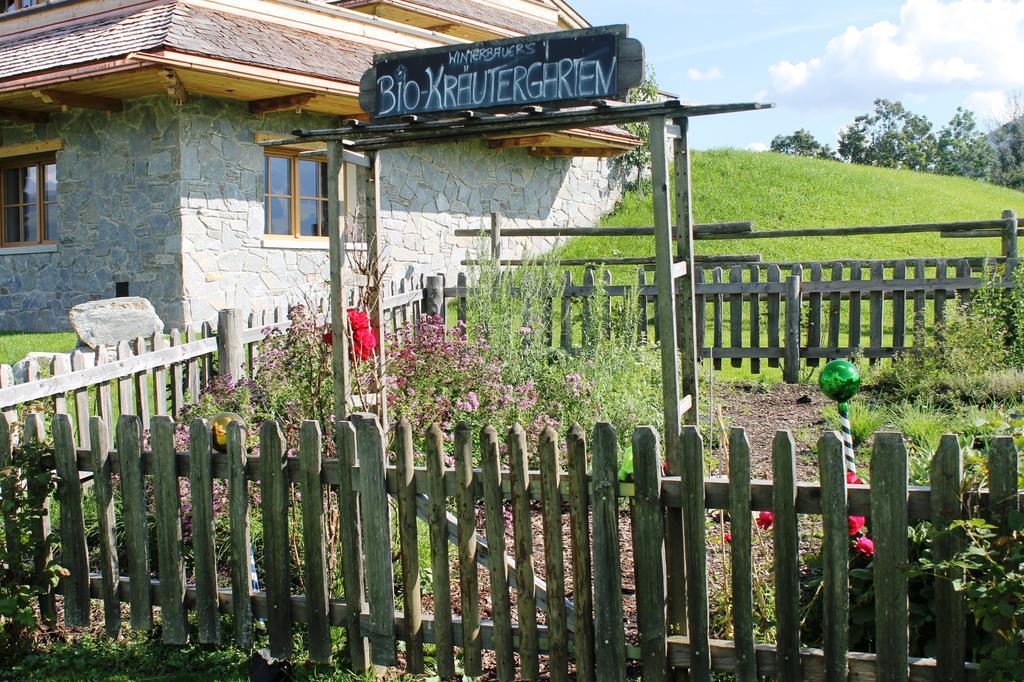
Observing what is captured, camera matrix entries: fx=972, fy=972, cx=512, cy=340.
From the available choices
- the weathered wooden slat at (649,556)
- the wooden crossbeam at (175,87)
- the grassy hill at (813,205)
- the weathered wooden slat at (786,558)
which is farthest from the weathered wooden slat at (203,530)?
the grassy hill at (813,205)

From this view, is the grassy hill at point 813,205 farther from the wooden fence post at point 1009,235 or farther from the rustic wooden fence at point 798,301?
the rustic wooden fence at point 798,301

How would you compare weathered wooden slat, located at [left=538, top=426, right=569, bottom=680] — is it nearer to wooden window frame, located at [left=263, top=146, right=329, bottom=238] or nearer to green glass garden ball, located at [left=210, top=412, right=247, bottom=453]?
green glass garden ball, located at [left=210, top=412, right=247, bottom=453]

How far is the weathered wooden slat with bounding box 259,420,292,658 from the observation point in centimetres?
352

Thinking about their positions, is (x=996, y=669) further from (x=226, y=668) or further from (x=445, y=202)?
(x=445, y=202)

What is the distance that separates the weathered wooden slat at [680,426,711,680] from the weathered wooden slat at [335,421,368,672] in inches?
46.3

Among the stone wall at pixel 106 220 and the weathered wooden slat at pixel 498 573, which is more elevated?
the stone wall at pixel 106 220

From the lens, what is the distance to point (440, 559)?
337cm

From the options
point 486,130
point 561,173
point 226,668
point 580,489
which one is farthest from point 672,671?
point 561,173

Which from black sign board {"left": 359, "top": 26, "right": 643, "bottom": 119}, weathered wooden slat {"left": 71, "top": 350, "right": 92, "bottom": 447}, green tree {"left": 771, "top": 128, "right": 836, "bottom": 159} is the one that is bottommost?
weathered wooden slat {"left": 71, "top": 350, "right": 92, "bottom": 447}

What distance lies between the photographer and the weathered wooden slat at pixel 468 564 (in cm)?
331

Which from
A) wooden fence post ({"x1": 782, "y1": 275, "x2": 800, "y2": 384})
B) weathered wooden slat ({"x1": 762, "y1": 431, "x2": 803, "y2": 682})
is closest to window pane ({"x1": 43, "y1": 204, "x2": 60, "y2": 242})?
wooden fence post ({"x1": 782, "y1": 275, "x2": 800, "y2": 384})

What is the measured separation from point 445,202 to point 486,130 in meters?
10.4

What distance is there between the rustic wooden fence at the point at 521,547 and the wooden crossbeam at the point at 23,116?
977 cm

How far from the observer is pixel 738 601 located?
3074mm
